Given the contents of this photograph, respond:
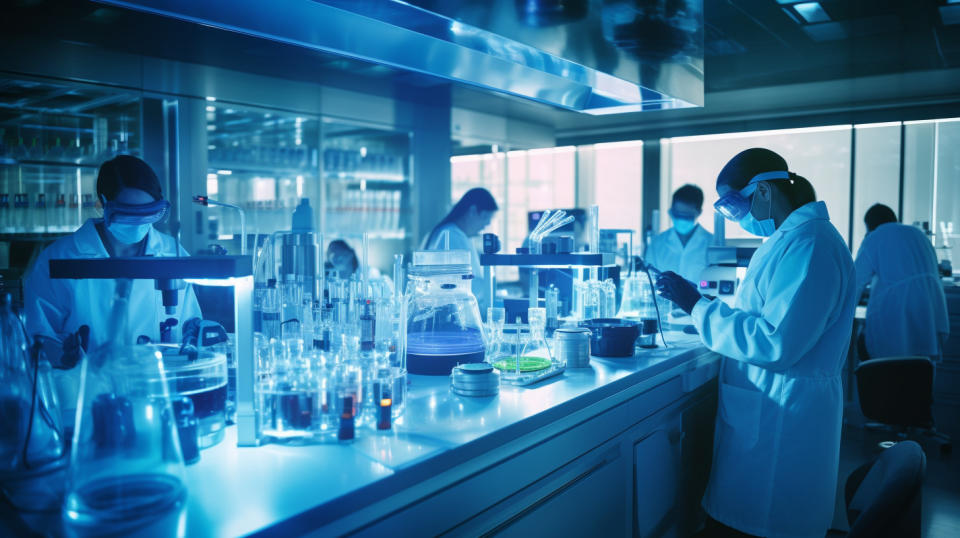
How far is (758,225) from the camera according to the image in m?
2.21

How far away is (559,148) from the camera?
828 centimetres

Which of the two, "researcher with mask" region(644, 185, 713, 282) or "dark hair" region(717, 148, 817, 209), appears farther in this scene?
"researcher with mask" region(644, 185, 713, 282)

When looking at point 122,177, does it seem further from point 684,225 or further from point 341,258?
point 684,225

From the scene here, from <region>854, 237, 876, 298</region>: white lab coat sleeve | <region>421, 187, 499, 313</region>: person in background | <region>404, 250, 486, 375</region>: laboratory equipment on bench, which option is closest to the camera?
<region>404, 250, 486, 375</region>: laboratory equipment on bench

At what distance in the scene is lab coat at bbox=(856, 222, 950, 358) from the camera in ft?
13.4

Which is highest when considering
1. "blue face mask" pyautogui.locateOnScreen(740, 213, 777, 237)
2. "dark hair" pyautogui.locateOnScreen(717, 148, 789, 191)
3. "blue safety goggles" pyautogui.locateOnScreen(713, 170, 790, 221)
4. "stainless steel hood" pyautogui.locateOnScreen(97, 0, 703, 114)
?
"stainless steel hood" pyautogui.locateOnScreen(97, 0, 703, 114)

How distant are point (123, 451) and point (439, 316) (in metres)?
1.12

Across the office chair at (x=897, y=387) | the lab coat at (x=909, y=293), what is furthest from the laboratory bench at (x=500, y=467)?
the lab coat at (x=909, y=293)

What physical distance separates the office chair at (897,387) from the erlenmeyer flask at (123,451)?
11.0ft

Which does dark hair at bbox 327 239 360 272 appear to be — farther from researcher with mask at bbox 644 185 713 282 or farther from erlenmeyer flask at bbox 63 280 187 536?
erlenmeyer flask at bbox 63 280 187 536

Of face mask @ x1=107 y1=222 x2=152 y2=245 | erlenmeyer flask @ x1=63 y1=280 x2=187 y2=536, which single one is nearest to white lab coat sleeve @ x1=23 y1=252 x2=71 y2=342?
face mask @ x1=107 y1=222 x2=152 y2=245

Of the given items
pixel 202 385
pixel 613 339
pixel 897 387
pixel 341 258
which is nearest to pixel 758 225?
→ pixel 613 339

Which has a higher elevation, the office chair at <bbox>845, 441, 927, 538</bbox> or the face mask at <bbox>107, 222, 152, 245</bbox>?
the face mask at <bbox>107, 222, 152, 245</bbox>

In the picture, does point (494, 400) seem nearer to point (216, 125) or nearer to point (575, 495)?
point (575, 495)
